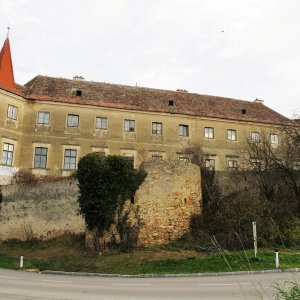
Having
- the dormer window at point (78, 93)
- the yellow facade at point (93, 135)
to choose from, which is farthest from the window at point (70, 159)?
the dormer window at point (78, 93)

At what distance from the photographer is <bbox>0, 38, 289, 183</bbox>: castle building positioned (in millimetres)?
34750

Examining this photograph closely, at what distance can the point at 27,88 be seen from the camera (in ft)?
122

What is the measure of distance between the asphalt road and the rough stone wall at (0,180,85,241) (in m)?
10.2

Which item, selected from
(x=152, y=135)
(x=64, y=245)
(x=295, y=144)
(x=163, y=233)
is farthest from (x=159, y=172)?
(x=152, y=135)

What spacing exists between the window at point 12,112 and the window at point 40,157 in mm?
3233

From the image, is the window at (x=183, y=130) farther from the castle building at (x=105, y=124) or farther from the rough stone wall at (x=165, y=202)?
the rough stone wall at (x=165, y=202)

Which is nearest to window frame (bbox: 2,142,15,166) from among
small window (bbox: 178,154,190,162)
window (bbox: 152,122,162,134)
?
window (bbox: 152,122,162,134)

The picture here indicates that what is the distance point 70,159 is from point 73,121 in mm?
3379

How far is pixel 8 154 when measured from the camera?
33719 millimetres

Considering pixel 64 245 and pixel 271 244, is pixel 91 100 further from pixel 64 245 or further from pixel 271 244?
pixel 271 244

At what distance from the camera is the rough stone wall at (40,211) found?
25.4 metres

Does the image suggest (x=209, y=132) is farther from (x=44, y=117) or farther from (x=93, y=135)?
(x=44, y=117)

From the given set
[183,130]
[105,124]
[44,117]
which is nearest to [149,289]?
[105,124]

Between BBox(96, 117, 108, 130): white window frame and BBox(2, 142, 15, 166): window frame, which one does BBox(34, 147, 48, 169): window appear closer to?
BBox(2, 142, 15, 166): window frame
